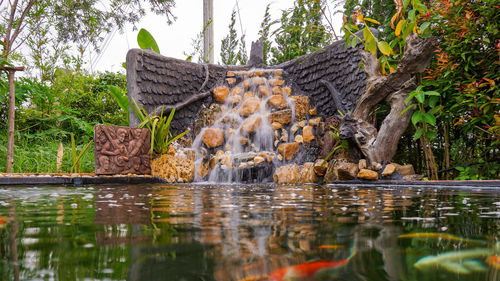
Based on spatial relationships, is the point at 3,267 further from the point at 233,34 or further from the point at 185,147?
the point at 233,34

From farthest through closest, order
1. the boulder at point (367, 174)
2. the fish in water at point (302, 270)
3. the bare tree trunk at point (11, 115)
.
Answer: the bare tree trunk at point (11, 115), the boulder at point (367, 174), the fish in water at point (302, 270)

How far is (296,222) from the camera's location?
3.40 feet

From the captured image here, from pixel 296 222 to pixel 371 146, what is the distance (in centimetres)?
383

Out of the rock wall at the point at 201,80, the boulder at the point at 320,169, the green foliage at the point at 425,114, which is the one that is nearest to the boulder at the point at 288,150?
the boulder at the point at 320,169

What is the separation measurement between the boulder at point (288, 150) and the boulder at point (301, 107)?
91 cm

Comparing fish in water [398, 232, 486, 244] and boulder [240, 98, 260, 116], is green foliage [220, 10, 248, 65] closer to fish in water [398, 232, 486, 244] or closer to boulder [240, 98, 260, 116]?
boulder [240, 98, 260, 116]

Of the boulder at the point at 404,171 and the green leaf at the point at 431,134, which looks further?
the boulder at the point at 404,171

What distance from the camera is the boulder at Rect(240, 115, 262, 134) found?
688 centimetres

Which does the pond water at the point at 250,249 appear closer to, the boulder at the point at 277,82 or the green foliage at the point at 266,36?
the boulder at the point at 277,82

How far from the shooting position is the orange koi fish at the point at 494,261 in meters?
0.52

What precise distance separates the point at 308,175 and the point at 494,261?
491 cm

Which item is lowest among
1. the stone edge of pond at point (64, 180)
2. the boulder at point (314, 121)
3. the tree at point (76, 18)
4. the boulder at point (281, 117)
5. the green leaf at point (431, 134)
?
the stone edge of pond at point (64, 180)

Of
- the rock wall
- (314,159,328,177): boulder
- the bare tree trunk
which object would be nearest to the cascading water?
the rock wall

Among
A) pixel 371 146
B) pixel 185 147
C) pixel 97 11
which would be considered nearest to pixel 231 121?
pixel 185 147
